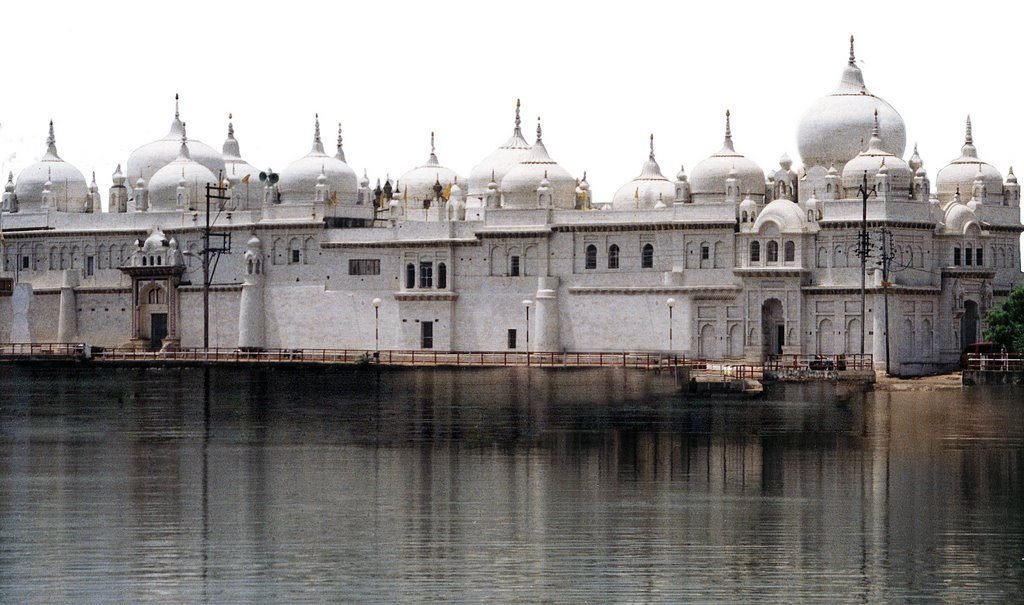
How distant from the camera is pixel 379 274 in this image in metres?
91.1

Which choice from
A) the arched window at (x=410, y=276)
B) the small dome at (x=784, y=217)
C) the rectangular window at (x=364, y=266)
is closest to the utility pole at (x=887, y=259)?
the small dome at (x=784, y=217)

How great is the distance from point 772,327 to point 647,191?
10124 mm

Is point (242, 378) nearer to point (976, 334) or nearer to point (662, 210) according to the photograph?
point (662, 210)

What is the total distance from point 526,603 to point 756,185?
61.3 meters

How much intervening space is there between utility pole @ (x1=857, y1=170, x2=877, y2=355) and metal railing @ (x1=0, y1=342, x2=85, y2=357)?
111 ft

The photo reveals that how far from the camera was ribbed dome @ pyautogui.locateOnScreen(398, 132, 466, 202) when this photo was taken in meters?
97.9

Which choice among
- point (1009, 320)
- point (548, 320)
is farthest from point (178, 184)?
point (1009, 320)

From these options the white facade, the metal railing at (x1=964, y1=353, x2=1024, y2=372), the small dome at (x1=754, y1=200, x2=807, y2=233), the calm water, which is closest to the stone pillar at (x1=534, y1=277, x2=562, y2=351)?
the white facade

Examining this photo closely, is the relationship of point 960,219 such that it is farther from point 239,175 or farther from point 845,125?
point 239,175

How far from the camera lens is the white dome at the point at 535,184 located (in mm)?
87312

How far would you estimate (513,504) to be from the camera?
112 feet

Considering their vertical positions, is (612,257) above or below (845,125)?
below

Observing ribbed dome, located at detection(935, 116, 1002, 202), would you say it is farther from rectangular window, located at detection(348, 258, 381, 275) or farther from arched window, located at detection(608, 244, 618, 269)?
rectangular window, located at detection(348, 258, 381, 275)

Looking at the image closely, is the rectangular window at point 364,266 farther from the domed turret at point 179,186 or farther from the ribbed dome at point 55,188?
the ribbed dome at point 55,188
